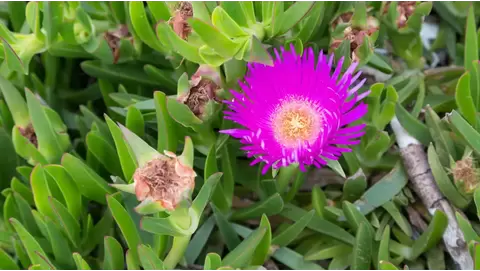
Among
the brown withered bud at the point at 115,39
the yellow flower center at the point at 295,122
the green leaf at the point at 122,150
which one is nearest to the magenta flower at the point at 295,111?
the yellow flower center at the point at 295,122

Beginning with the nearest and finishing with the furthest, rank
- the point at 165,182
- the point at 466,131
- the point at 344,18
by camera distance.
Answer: the point at 165,182 → the point at 466,131 → the point at 344,18

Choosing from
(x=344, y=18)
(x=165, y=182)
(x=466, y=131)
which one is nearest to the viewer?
(x=165, y=182)

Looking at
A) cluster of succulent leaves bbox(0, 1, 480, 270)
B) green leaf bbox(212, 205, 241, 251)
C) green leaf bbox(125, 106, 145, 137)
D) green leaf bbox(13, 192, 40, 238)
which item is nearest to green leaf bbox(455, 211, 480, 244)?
cluster of succulent leaves bbox(0, 1, 480, 270)

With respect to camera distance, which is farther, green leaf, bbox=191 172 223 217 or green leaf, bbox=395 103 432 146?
green leaf, bbox=395 103 432 146

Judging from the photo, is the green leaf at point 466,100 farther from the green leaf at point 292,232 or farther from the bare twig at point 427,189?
the green leaf at point 292,232

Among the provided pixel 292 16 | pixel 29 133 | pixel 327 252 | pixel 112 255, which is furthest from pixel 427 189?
pixel 29 133

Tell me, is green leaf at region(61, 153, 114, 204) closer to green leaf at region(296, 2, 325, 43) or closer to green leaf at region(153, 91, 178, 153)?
green leaf at region(153, 91, 178, 153)

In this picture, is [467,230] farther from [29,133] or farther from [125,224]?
[29,133]
